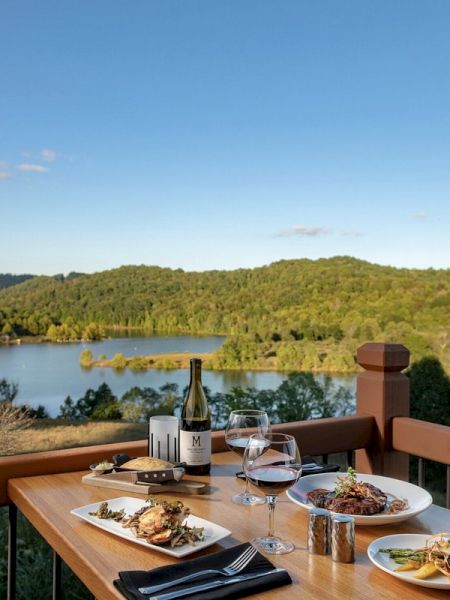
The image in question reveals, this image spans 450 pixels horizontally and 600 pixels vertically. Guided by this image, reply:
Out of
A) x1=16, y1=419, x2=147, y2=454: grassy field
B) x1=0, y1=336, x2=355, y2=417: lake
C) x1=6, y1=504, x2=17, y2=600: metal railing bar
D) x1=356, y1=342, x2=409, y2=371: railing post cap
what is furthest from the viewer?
x1=0, y1=336, x2=355, y2=417: lake

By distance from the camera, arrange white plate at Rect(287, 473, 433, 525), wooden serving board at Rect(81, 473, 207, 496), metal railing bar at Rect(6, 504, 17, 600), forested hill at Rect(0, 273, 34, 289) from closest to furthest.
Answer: white plate at Rect(287, 473, 433, 525), wooden serving board at Rect(81, 473, 207, 496), metal railing bar at Rect(6, 504, 17, 600), forested hill at Rect(0, 273, 34, 289)

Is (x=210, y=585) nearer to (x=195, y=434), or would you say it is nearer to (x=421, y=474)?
(x=195, y=434)

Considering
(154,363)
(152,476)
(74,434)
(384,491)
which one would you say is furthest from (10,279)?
(384,491)

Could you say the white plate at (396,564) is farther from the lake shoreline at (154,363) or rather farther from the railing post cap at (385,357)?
the lake shoreline at (154,363)

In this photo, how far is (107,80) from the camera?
1005 cm

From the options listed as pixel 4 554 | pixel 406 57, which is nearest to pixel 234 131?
pixel 406 57

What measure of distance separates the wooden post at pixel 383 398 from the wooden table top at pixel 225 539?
1.95 feet

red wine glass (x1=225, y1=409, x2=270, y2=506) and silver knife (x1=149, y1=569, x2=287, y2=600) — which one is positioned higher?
red wine glass (x1=225, y1=409, x2=270, y2=506)

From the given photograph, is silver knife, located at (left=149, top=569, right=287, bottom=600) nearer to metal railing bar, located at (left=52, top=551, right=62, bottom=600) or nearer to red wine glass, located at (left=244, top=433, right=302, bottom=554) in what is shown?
red wine glass, located at (left=244, top=433, right=302, bottom=554)

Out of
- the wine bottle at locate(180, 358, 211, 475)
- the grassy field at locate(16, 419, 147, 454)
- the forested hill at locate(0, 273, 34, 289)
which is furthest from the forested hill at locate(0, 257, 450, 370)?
the wine bottle at locate(180, 358, 211, 475)

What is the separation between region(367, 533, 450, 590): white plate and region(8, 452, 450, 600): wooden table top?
0.05 feet

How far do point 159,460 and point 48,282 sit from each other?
32.0 feet

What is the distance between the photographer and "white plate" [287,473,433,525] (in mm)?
1025

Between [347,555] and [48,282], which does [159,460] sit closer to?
[347,555]
